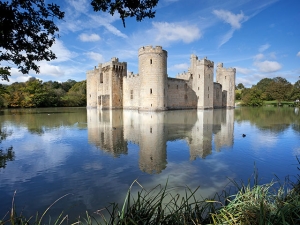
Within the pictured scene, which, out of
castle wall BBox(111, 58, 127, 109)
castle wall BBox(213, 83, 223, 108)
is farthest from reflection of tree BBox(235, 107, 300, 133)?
castle wall BBox(111, 58, 127, 109)

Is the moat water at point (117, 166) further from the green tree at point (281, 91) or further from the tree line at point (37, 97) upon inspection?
the green tree at point (281, 91)

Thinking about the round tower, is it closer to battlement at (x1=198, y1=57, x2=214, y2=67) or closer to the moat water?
battlement at (x1=198, y1=57, x2=214, y2=67)

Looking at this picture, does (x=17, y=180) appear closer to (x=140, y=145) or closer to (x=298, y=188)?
(x=140, y=145)

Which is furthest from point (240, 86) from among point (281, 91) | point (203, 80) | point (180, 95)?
point (180, 95)

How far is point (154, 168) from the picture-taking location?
5129mm

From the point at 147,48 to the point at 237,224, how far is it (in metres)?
23.9

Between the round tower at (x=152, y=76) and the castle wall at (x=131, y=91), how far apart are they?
452 cm

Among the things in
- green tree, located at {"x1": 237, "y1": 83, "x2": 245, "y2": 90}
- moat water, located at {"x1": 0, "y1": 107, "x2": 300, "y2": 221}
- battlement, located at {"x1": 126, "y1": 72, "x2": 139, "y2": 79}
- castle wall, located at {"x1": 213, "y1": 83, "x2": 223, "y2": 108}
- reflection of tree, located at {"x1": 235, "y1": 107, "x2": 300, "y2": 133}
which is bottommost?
moat water, located at {"x1": 0, "y1": 107, "x2": 300, "y2": 221}

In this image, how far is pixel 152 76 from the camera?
2434 cm

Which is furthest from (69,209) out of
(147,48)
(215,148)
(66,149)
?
(147,48)

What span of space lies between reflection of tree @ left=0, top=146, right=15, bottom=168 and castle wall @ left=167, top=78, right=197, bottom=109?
23546mm

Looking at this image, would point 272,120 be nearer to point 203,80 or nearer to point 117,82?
point 203,80

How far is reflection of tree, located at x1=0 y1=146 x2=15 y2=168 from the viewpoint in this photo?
562cm

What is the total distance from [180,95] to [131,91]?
710 cm
